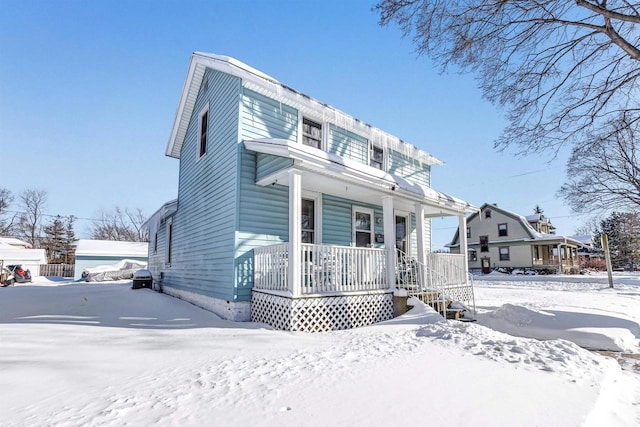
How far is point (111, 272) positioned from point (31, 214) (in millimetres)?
29401

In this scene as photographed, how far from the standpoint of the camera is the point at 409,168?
41.1 ft

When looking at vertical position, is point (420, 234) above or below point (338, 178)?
below

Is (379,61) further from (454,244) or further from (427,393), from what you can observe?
(454,244)

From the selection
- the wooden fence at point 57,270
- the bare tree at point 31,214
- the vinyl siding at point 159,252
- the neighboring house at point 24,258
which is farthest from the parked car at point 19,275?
the bare tree at point 31,214

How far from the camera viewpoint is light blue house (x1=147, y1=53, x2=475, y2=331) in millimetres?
6605

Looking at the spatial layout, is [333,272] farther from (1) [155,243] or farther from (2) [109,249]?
(2) [109,249]

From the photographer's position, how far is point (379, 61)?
954cm

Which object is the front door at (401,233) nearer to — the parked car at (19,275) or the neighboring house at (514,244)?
the parked car at (19,275)

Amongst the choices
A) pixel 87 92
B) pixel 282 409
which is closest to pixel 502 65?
pixel 282 409

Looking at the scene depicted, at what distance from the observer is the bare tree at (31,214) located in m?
41.1

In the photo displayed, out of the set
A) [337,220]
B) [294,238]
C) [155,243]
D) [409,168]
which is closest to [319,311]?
[294,238]

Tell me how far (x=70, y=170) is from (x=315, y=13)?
36.2 m

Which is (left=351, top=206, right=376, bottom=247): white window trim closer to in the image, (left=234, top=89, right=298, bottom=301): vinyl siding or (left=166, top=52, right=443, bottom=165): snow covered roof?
(left=234, top=89, right=298, bottom=301): vinyl siding

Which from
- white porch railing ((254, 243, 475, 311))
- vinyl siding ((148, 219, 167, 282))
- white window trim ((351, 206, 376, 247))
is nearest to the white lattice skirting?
white porch railing ((254, 243, 475, 311))
